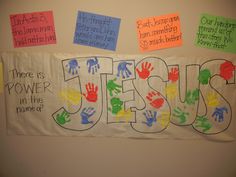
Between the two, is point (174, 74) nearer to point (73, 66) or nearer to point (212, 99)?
point (212, 99)

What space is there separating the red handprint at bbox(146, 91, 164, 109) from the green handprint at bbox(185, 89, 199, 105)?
7.4 inches

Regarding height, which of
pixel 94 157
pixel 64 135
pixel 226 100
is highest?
pixel 226 100

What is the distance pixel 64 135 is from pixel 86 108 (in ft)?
0.91

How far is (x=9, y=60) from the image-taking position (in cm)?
174

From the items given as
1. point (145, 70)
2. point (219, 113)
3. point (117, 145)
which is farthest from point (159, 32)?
point (117, 145)

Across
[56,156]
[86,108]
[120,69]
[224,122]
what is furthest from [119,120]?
[224,122]

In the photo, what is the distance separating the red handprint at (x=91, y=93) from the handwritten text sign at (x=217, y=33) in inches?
32.5

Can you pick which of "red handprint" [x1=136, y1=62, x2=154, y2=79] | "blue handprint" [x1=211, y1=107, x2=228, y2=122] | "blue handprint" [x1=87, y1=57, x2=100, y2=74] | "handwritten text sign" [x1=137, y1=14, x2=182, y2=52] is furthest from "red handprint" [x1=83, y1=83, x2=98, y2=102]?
"blue handprint" [x1=211, y1=107, x2=228, y2=122]

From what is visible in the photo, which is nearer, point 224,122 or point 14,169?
point 224,122

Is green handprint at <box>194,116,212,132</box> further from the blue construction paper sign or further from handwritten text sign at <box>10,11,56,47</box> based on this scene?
handwritten text sign at <box>10,11,56,47</box>

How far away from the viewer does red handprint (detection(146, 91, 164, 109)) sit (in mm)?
1719

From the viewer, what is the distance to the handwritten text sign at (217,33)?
1.68 m

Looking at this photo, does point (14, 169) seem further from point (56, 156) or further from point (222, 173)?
point (222, 173)

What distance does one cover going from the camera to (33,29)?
5.67ft
